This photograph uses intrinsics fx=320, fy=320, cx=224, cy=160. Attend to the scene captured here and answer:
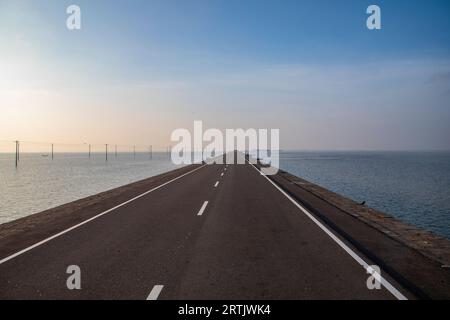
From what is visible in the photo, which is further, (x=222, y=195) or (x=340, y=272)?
(x=222, y=195)

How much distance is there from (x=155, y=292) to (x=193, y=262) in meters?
1.46

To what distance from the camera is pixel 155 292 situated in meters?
4.81

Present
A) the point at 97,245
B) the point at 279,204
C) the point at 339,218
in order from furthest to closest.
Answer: the point at 279,204 → the point at 339,218 → the point at 97,245

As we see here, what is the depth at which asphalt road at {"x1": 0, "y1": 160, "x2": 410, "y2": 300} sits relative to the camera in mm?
4867

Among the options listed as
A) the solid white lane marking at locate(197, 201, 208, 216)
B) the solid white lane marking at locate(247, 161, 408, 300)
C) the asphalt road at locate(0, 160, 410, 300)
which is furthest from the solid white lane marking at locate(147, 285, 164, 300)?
the solid white lane marking at locate(197, 201, 208, 216)

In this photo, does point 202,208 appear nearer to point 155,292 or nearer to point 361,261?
point 361,261

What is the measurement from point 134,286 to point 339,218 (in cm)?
785

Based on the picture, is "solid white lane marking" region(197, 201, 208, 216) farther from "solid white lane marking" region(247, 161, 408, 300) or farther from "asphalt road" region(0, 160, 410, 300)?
"solid white lane marking" region(247, 161, 408, 300)

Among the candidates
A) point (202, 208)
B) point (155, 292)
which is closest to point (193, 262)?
point (155, 292)

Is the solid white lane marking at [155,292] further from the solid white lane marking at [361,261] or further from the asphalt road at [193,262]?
the solid white lane marking at [361,261]

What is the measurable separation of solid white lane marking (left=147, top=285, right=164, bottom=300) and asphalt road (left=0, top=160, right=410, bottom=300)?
0.05ft
